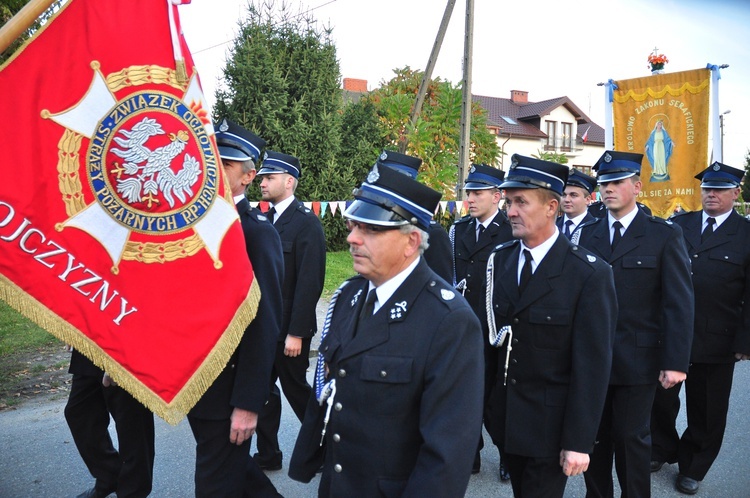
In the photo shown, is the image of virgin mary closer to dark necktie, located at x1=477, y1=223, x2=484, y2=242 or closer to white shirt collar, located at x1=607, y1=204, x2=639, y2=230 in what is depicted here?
dark necktie, located at x1=477, y1=223, x2=484, y2=242

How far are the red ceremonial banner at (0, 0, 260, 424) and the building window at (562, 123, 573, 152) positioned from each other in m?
51.4

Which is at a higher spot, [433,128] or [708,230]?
[433,128]

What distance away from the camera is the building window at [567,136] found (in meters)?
51.0

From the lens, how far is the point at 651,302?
3.79 metres

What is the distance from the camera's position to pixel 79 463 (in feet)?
14.7

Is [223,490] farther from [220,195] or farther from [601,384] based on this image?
[601,384]

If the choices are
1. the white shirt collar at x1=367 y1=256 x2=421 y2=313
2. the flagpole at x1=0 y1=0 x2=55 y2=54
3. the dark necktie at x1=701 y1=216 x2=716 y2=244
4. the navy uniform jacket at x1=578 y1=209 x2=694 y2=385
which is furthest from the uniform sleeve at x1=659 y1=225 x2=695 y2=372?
the flagpole at x1=0 y1=0 x2=55 y2=54

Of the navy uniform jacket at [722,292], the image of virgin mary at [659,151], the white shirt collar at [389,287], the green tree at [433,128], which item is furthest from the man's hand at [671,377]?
the green tree at [433,128]

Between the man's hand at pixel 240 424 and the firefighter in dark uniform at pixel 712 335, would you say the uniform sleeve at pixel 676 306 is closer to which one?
the firefighter in dark uniform at pixel 712 335

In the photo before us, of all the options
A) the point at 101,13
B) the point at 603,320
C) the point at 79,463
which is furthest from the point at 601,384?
the point at 79,463

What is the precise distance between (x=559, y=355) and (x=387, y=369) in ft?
4.16

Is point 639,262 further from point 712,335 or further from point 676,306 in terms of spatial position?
point 712,335

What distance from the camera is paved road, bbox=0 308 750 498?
13.6 feet

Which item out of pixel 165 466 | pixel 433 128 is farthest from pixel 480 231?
pixel 433 128
